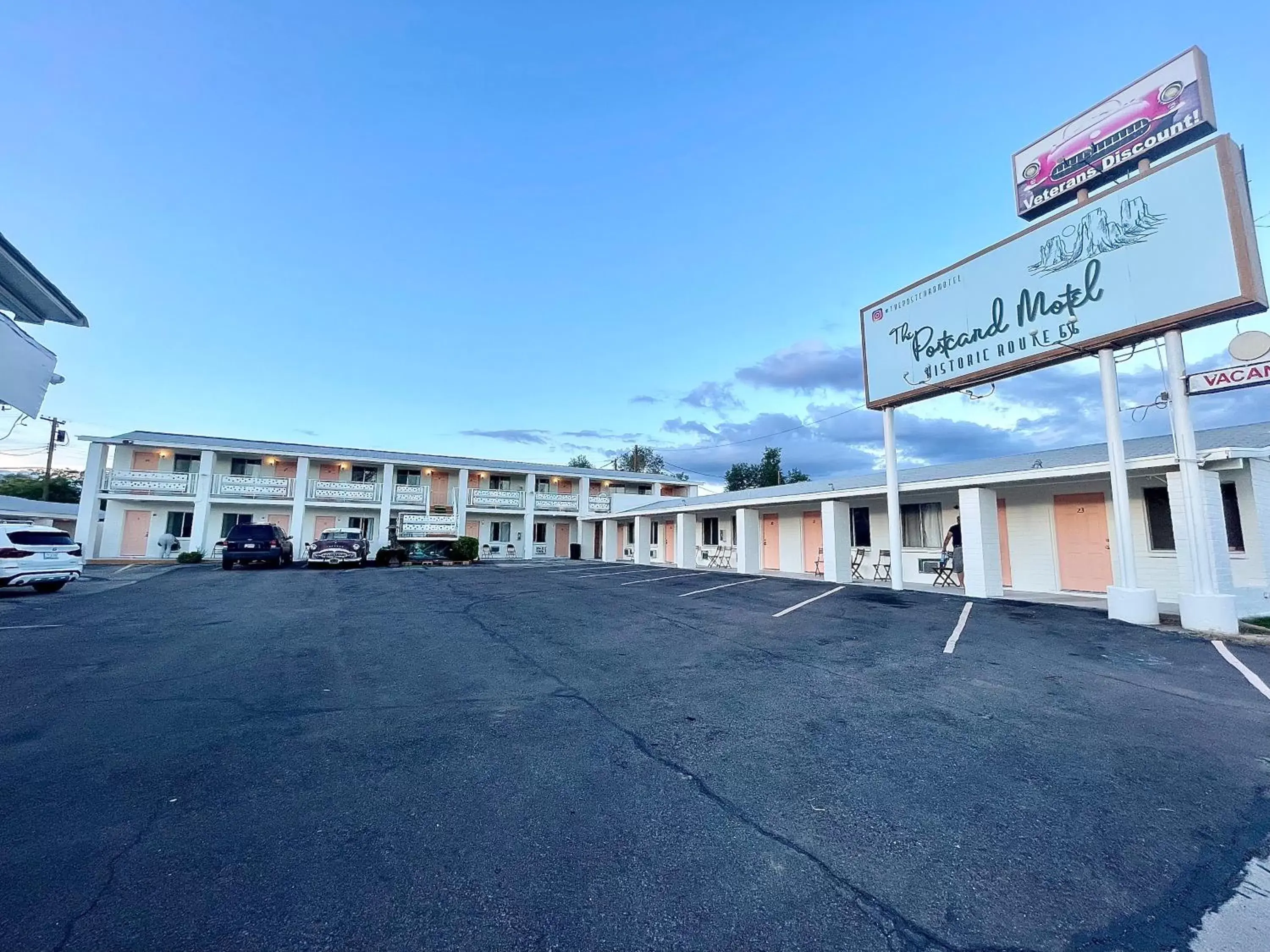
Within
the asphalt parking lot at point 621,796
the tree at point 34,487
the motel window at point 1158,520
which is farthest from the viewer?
the tree at point 34,487

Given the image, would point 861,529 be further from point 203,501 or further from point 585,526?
point 203,501

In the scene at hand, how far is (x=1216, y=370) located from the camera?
29.8 feet

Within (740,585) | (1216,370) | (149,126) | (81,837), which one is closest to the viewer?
(81,837)

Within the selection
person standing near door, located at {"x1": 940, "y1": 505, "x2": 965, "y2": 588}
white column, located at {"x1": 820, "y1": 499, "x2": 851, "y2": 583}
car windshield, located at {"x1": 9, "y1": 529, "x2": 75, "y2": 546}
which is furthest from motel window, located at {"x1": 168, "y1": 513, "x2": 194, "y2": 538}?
→ person standing near door, located at {"x1": 940, "y1": 505, "x2": 965, "y2": 588}

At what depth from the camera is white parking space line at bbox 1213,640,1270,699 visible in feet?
18.9

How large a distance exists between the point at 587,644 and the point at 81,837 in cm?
541

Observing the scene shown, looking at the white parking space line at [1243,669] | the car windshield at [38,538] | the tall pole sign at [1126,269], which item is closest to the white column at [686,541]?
the tall pole sign at [1126,269]

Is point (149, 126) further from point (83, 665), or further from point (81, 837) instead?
point (81, 837)

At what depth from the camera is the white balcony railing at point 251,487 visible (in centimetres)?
2727

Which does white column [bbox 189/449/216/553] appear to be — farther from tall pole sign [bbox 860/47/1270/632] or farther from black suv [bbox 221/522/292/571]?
tall pole sign [bbox 860/47/1270/632]

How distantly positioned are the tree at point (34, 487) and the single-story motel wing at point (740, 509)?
32946mm

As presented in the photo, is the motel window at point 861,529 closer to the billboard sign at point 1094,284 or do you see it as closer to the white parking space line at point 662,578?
the billboard sign at point 1094,284

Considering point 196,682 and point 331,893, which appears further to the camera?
point 196,682

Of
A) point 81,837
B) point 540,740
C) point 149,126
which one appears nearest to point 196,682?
point 81,837
